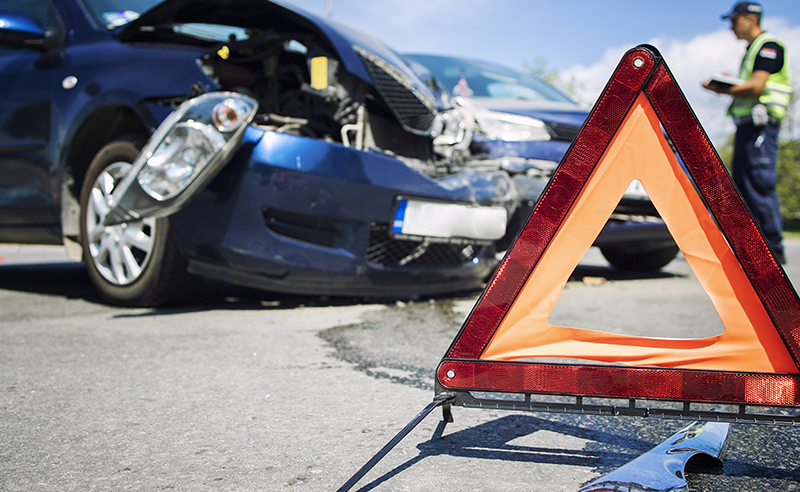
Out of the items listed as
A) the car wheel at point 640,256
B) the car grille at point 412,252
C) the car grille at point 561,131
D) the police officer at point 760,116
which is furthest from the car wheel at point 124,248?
the police officer at point 760,116

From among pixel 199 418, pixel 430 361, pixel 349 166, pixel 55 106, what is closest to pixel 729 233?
pixel 430 361

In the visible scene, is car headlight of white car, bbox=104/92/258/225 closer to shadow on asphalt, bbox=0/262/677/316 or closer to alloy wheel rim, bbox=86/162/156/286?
alloy wheel rim, bbox=86/162/156/286

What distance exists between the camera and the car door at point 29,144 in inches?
138

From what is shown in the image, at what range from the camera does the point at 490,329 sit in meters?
1.50

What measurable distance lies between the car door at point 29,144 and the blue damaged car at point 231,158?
1cm

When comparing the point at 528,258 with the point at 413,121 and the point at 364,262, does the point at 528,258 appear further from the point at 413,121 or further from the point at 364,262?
the point at 413,121

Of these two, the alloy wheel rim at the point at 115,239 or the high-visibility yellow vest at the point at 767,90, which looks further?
the high-visibility yellow vest at the point at 767,90

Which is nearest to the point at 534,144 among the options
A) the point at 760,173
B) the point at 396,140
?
the point at 396,140

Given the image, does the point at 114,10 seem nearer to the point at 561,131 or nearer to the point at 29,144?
the point at 29,144

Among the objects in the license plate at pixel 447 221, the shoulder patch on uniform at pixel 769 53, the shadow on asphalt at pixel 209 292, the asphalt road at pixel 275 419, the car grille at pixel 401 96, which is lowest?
the shadow on asphalt at pixel 209 292

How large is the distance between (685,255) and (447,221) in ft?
5.94

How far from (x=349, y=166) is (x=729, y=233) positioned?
1864 mm

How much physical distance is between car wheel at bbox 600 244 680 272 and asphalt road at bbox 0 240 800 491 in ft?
7.54

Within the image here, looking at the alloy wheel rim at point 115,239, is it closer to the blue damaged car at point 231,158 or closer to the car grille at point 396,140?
the blue damaged car at point 231,158
